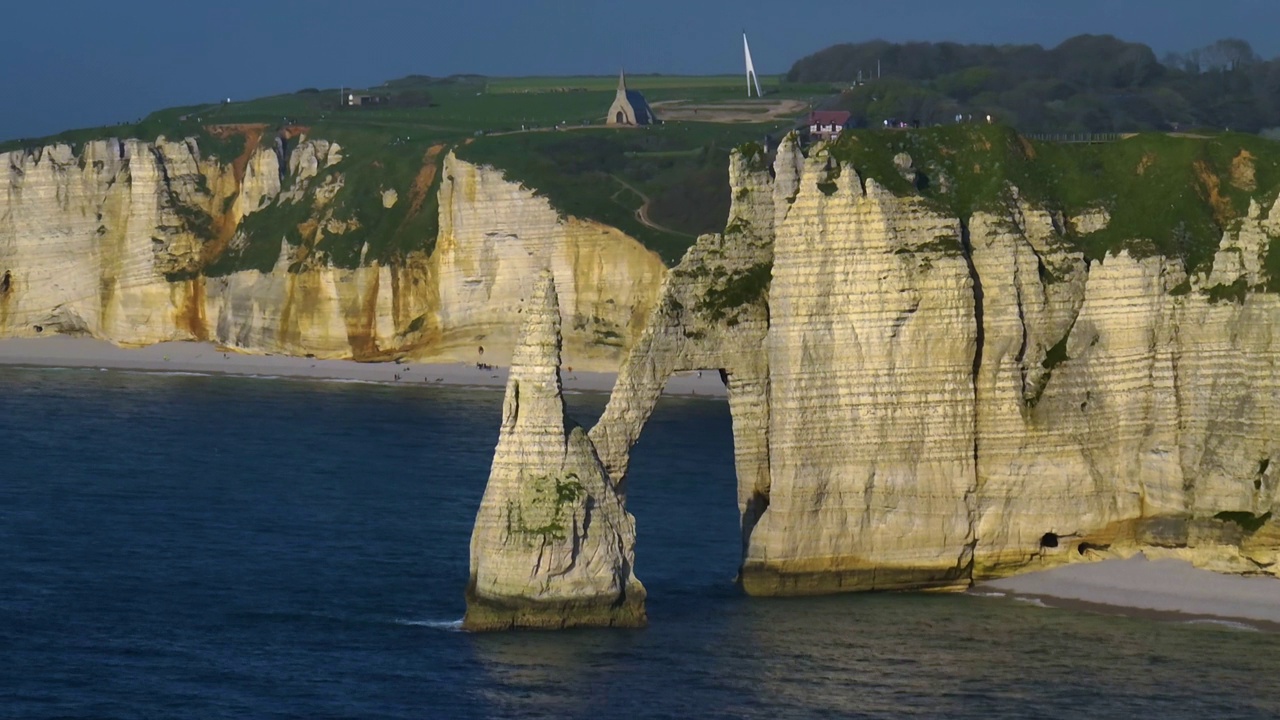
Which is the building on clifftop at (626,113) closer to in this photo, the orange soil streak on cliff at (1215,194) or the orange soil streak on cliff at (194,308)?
the orange soil streak on cliff at (194,308)

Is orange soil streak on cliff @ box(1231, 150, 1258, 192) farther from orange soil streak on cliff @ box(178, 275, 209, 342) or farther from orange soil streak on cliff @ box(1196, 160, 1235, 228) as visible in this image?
orange soil streak on cliff @ box(178, 275, 209, 342)

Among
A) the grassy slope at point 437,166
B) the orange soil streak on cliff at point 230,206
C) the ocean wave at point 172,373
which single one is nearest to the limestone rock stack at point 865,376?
the grassy slope at point 437,166

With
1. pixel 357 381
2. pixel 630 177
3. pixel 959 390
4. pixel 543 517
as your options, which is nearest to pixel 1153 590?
pixel 959 390

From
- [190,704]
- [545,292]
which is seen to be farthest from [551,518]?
[190,704]

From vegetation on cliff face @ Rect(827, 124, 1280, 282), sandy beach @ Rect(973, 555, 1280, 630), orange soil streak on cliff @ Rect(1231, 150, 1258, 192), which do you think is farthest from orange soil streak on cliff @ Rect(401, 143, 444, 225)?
sandy beach @ Rect(973, 555, 1280, 630)

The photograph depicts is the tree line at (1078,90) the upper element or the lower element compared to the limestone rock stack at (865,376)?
upper

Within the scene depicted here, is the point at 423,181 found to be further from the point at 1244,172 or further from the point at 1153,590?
the point at 1153,590
